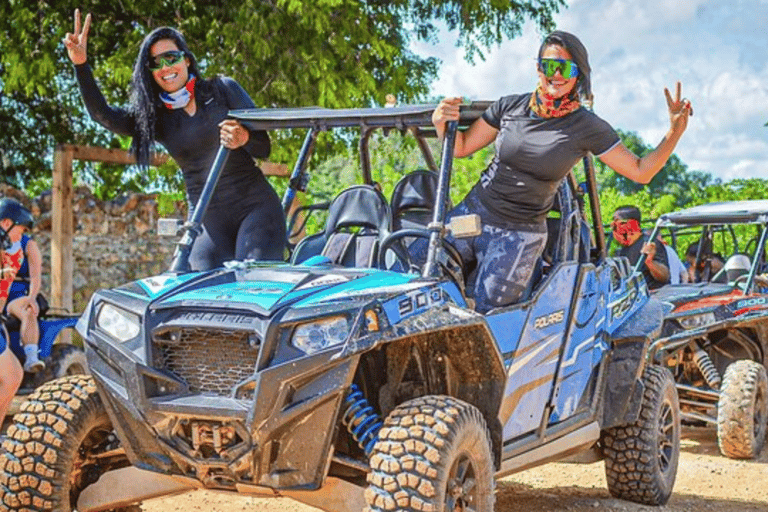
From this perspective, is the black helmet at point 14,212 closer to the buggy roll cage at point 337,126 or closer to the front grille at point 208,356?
the buggy roll cage at point 337,126

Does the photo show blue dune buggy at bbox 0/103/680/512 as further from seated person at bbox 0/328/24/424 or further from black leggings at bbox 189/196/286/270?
seated person at bbox 0/328/24/424

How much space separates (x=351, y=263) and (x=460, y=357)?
80cm

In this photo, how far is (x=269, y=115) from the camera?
595 cm

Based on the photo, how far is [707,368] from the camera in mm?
10141

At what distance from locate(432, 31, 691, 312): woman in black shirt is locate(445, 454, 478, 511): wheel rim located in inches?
48.0

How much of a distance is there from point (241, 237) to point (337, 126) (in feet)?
2.39

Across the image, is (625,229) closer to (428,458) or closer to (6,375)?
(6,375)

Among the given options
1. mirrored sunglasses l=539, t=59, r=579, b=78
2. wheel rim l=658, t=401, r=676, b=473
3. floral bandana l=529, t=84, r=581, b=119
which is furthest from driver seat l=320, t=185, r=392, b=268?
wheel rim l=658, t=401, r=676, b=473

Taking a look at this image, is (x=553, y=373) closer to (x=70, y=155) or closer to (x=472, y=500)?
(x=472, y=500)

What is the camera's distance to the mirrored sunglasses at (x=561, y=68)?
20.1ft

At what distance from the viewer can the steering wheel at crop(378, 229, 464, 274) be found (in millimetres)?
5422

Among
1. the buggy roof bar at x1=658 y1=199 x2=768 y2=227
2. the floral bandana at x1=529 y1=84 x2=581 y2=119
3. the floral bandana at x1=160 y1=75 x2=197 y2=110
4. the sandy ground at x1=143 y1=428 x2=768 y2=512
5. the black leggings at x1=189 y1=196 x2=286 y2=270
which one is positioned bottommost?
the sandy ground at x1=143 y1=428 x2=768 y2=512

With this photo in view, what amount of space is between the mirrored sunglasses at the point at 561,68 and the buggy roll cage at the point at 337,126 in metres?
0.32

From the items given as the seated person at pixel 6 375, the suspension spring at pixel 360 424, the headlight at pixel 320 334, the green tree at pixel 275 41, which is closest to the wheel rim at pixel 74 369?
the seated person at pixel 6 375
